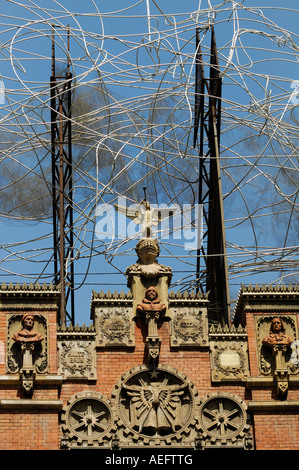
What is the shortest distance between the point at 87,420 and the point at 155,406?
1783 millimetres

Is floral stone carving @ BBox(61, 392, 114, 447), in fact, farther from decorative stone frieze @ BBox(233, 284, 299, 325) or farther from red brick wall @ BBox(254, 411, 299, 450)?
decorative stone frieze @ BBox(233, 284, 299, 325)

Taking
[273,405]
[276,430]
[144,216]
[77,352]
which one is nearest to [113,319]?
[77,352]

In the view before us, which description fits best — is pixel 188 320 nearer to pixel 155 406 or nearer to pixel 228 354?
pixel 228 354

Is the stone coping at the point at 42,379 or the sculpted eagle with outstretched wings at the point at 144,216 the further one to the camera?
the sculpted eagle with outstretched wings at the point at 144,216

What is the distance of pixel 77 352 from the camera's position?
1599 inches

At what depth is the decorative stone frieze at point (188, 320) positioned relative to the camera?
41.1 meters

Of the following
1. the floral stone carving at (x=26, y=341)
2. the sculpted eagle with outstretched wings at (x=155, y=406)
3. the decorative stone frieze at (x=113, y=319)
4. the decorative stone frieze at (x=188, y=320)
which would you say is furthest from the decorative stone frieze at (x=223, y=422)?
the floral stone carving at (x=26, y=341)

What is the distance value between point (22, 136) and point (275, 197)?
8.55 metres

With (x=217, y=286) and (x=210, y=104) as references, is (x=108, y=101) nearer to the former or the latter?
(x=210, y=104)

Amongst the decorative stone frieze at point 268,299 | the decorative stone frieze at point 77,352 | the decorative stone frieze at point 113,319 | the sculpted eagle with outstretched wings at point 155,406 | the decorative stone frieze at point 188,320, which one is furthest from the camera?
the decorative stone frieze at point 268,299

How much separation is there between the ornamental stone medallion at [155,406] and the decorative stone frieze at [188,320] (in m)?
0.95

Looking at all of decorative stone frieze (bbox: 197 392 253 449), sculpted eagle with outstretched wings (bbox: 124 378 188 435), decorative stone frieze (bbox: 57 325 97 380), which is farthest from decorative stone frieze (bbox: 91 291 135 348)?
decorative stone frieze (bbox: 197 392 253 449)

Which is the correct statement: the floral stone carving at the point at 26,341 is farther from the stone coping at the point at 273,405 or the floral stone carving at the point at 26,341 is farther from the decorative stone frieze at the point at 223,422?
the stone coping at the point at 273,405
